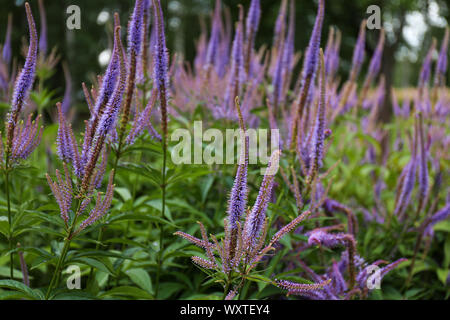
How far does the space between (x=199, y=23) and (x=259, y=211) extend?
2075 centimetres

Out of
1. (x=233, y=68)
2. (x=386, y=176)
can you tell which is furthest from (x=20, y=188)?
(x=386, y=176)

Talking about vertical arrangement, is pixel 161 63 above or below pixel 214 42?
below

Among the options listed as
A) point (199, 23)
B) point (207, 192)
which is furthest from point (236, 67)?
point (199, 23)

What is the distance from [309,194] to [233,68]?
1.15 m

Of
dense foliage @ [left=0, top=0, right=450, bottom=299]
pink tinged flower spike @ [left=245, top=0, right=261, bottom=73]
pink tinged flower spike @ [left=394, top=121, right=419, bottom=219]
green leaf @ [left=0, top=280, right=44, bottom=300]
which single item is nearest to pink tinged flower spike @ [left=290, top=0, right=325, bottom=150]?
dense foliage @ [left=0, top=0, right=450, bottom=299]

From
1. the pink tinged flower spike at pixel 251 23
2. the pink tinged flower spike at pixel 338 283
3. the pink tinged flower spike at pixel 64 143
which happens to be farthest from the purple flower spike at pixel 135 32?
the pink tinged flower spike at pixel 338 283

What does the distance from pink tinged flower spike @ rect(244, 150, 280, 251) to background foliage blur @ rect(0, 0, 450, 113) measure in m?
1.29

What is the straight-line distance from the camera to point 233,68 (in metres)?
3.11

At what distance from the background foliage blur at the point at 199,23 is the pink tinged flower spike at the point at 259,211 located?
1.29 m

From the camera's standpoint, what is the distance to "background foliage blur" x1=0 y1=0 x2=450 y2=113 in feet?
27.3

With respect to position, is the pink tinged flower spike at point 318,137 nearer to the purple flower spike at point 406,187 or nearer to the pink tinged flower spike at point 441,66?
the purple flower spike at point 406,187

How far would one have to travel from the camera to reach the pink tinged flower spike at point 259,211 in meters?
1.63

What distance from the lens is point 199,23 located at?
69.4 ft

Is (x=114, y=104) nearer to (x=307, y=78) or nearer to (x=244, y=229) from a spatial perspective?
(x=244, y=229)
